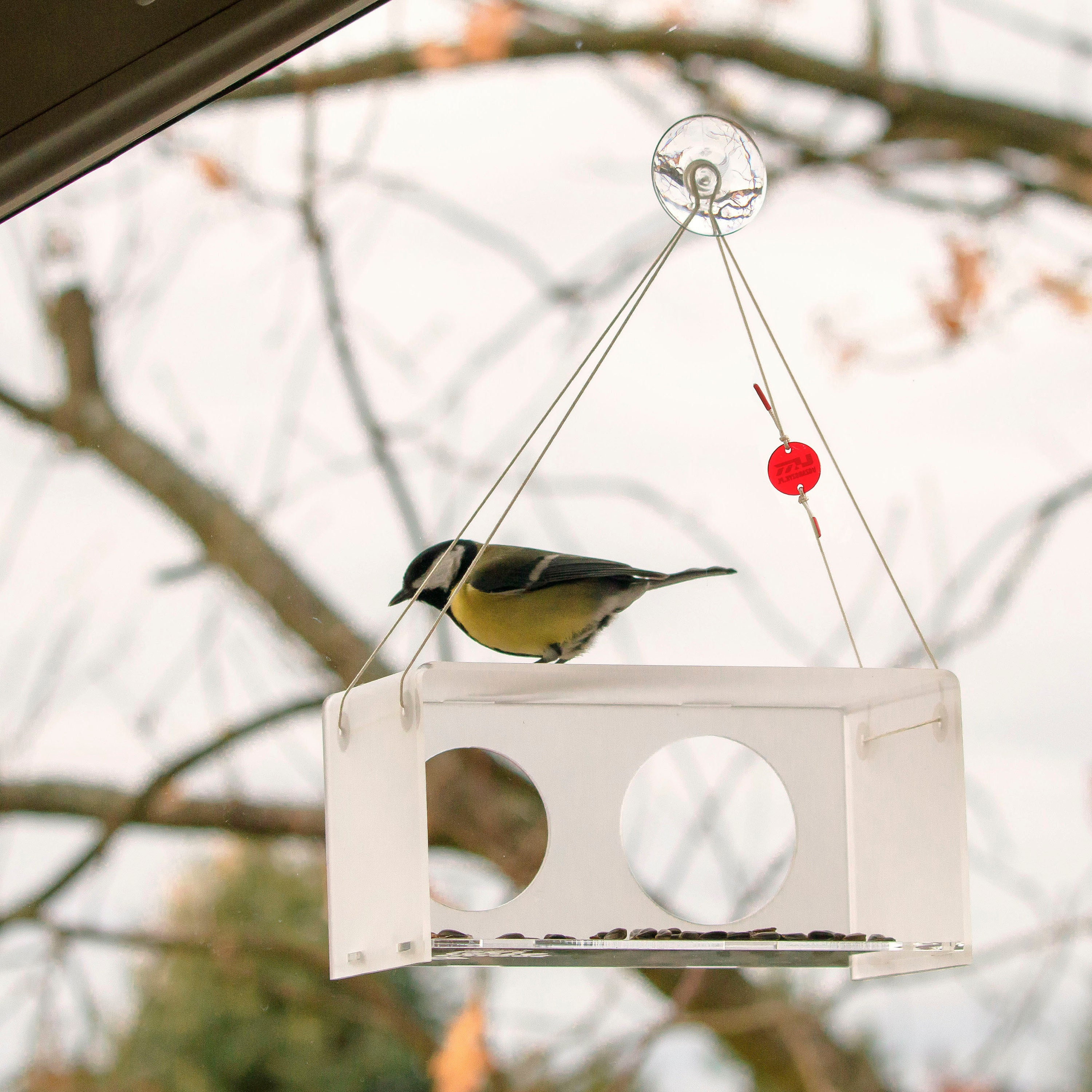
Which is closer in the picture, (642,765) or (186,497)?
(642,765)

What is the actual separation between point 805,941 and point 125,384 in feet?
5.35

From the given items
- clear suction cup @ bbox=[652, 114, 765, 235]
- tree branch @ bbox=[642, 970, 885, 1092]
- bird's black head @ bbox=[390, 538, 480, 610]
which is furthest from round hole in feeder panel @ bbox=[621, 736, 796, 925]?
clear suction cup @ bbox=[652, 114, 765, 235]

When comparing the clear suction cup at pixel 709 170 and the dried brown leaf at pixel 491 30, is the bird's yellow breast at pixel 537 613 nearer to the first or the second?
the clear suction cup at pixel 709 170

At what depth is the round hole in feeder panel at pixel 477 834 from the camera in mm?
2010

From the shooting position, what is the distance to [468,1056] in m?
1.97

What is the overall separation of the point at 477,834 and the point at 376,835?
123 cm

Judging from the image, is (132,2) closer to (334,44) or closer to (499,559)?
(499,559)

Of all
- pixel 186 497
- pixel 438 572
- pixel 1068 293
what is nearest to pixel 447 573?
pixel 438 572

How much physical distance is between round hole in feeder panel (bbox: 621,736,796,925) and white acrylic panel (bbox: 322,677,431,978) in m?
Answer: 1.04

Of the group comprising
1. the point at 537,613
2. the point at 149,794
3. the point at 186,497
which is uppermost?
the point at 186,497

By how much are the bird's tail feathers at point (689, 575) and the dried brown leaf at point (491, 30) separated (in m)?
1.29

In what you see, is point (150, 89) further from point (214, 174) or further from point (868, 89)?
point (868, 89)

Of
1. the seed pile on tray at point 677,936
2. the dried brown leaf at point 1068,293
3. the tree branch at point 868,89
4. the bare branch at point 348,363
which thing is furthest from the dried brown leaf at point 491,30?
the seed pile on tray at point 677,936

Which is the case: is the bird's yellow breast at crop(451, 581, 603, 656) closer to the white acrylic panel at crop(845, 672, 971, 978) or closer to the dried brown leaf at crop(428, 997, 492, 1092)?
the white acrylic panel at crop(845, 672, 971, 978)
